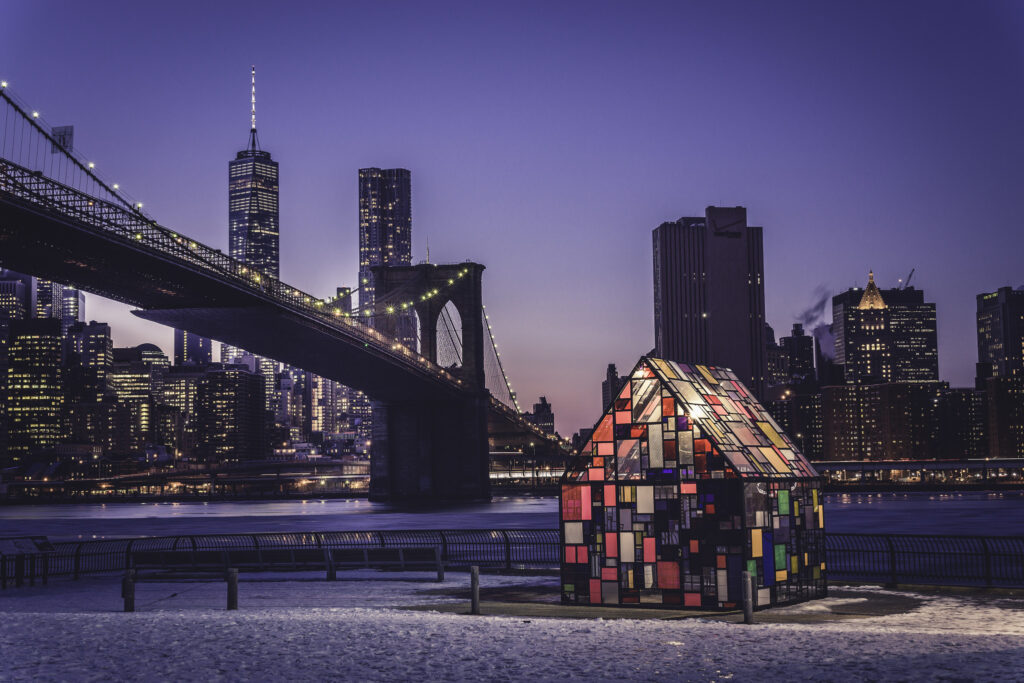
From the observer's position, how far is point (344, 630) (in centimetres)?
1589

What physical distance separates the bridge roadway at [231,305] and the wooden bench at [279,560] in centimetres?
2206

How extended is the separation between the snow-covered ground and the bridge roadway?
110ft

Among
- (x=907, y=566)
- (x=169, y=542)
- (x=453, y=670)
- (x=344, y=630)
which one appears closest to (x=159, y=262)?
(x=169, y=542)

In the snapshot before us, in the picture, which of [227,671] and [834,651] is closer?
[227,671]

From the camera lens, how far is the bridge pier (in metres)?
101

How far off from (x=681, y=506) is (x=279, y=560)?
14368 millimetres

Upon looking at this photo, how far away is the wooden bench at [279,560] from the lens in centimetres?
2727

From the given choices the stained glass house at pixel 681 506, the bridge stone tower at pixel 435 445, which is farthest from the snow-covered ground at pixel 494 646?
the bridge stone tower at pixel 435 445

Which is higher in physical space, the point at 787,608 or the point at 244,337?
the point at 244,337

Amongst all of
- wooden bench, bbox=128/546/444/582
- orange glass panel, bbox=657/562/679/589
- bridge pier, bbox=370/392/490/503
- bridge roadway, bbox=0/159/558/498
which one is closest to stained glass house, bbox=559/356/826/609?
orange glass panel, bbox=657/562/679/589

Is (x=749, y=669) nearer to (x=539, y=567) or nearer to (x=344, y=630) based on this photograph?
(x=344, y=630)

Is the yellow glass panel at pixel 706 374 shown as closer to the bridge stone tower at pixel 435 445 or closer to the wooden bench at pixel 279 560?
the wooden bench at pixel 279 560

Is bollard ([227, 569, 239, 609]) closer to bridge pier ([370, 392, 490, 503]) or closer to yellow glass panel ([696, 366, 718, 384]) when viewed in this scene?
yellow glass panel ([696, 366, 718, 384])

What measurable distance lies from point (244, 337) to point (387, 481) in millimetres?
33442
